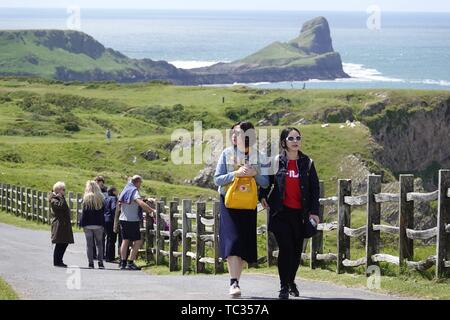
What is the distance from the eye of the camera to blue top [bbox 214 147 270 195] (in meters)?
14.8

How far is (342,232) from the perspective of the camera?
1897cm

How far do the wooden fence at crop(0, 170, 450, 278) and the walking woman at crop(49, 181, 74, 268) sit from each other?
81.1 inches

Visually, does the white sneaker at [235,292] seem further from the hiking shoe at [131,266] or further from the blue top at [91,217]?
the blue top at [91,217]

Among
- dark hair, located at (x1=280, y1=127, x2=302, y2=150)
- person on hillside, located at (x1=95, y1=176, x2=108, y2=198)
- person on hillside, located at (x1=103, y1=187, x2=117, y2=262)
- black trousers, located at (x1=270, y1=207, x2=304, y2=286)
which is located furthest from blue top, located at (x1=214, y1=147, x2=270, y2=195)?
person on hillside, located at (x1=95, y1=176, x2=108, y2=198)

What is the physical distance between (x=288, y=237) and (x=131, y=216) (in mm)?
8724

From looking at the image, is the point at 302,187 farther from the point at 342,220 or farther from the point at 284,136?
the point at 342,220

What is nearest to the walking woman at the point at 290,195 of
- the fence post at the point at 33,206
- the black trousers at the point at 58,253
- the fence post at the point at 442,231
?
the fence post at the point at 442,231

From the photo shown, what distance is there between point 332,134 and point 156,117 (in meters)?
35.2

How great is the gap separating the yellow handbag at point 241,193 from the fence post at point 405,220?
349 centimetres

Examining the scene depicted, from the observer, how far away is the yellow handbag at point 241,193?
1478 cm

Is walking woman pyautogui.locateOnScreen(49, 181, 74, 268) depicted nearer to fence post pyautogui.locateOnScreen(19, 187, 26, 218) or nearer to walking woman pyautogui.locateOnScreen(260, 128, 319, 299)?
walking woman pyautogui.locateOnScreen(260, 128, 319, 299)
